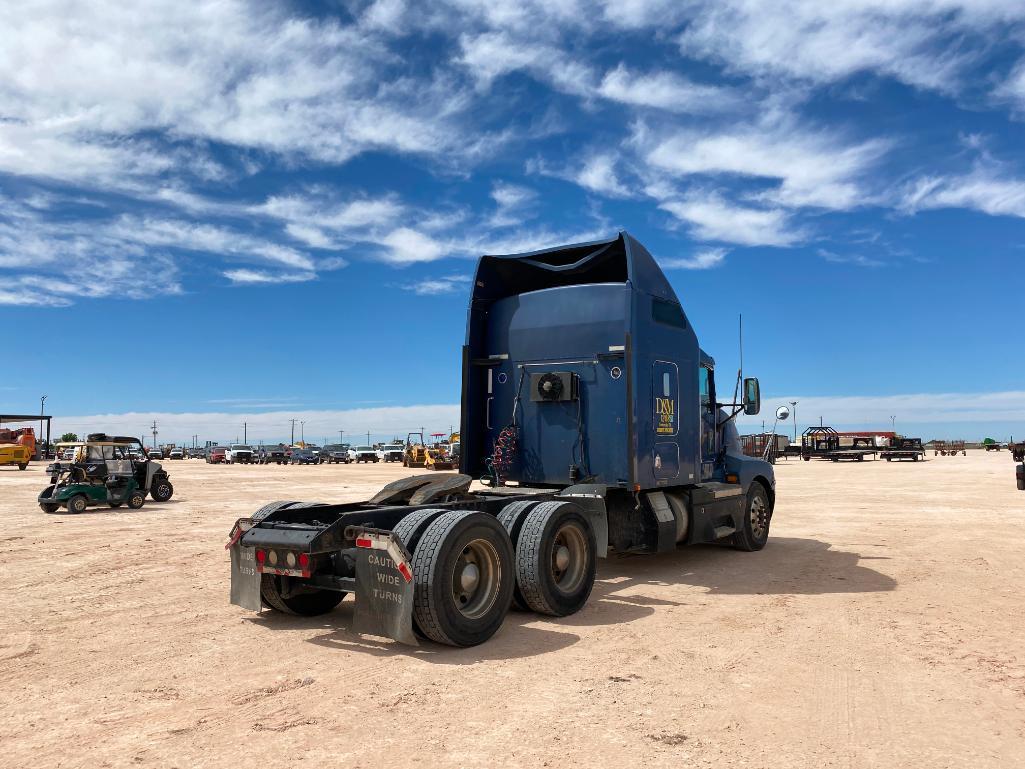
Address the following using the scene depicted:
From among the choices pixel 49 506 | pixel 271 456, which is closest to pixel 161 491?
pixel 49 506

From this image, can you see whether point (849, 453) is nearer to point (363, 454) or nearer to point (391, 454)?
point (391, 454)

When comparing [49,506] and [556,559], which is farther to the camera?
[49,506]

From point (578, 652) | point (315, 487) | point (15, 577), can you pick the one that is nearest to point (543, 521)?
point (578, 652)

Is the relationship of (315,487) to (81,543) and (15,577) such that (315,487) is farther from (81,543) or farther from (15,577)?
(15,577)

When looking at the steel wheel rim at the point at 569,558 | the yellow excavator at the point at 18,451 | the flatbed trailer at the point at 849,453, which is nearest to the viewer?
the steel wheel rim at the point at 569,558

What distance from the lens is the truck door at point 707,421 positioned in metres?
10.9

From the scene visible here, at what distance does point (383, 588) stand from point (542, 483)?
164 inches

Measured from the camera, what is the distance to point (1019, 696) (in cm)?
502

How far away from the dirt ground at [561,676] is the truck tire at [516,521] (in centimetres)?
24

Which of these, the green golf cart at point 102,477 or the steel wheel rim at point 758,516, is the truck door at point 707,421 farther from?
the green golf cart at point 102,477

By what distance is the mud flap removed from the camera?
264 inches

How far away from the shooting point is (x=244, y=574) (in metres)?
6.80

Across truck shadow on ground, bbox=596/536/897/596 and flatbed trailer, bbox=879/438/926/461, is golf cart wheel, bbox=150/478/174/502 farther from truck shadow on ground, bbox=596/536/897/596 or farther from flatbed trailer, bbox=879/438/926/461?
flatbed trailer, bbox=879/438/926/461

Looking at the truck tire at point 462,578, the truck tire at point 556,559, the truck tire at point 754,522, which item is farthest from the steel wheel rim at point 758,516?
the truck tire at point 462,578
